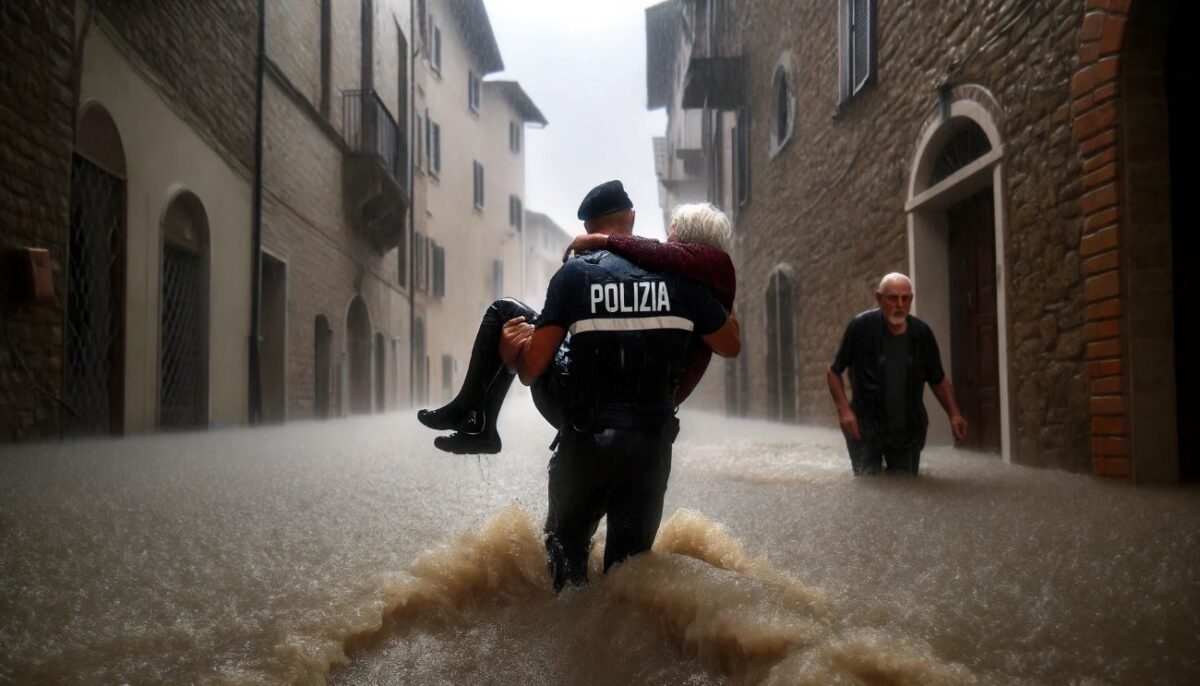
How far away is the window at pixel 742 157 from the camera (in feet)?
50.0

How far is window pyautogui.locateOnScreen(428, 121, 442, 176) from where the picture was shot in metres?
25.3

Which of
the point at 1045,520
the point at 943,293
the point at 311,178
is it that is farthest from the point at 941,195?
the point at 311,178

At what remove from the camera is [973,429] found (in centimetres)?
721

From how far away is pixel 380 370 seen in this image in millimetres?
18484

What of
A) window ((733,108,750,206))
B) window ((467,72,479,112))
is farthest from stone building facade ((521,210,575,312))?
window ((733,108,750,206))

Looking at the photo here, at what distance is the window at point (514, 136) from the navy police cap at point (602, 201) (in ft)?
106

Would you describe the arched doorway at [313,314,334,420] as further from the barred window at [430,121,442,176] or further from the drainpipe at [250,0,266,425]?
the barred window at [430,121,442,176]

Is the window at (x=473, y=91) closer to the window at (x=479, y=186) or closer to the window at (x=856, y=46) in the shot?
the window at (x=479, y=186)

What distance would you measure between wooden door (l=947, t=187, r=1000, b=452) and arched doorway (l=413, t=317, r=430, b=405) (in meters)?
15.7

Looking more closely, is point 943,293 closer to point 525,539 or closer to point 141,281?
point 525,539

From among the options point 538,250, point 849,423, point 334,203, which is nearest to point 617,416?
point 849,423

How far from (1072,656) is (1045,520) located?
1926mm

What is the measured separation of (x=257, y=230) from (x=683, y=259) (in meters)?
10.2

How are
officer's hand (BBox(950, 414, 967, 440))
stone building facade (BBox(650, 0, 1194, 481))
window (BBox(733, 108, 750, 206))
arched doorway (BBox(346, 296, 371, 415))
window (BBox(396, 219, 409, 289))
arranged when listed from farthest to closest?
window (BBox(396, 219, 409, 289)) → arched doorway (BBox(346, 296, 371, 415)) → window (BBox(733, 108, 750, 206)) → officer's hand (BBox(950, 414, 967, 440)) → stone building facade (BBox(650, 0, 1194, 481))
